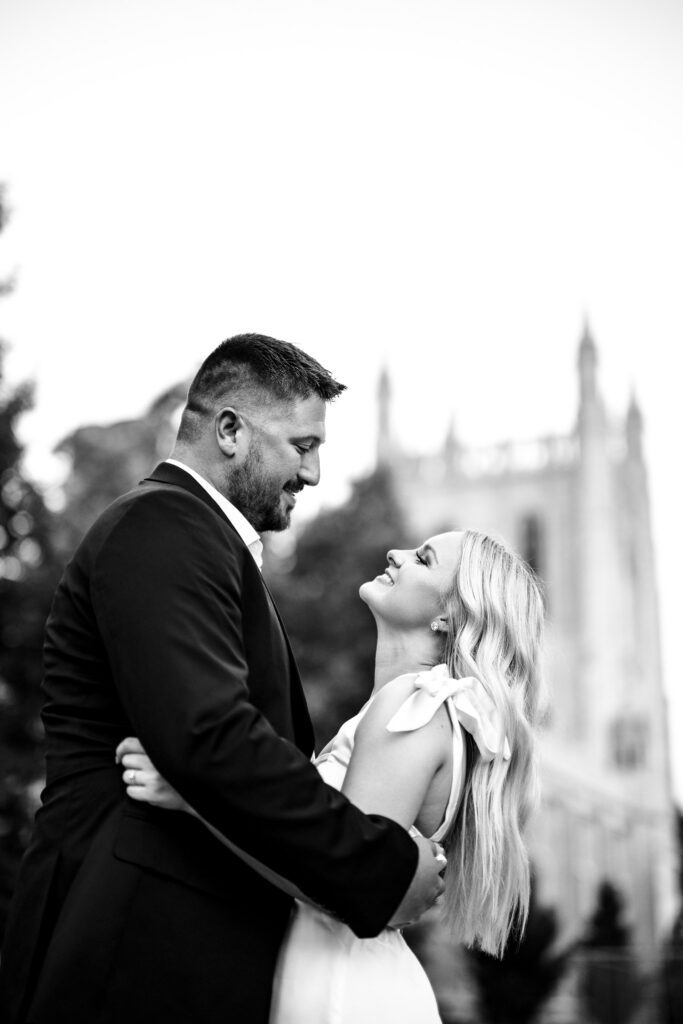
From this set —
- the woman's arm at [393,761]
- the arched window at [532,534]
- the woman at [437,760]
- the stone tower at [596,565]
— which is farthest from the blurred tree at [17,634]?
the arched window at [532,534]

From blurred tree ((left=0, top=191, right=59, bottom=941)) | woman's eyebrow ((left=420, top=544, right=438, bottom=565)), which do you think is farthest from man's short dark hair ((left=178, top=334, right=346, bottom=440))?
blurred tree ((left=0, top=191, right=59, bottom=941))

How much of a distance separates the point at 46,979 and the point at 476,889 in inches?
44.2

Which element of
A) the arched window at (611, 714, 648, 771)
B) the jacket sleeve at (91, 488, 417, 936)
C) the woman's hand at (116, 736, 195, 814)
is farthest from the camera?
the arched window at (611, 714, 648, 771)

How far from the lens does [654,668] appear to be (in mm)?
55688

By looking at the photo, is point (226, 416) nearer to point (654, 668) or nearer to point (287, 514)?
point (287, 514)

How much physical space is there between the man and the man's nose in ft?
0.81

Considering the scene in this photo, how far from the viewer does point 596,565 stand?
2151 inches

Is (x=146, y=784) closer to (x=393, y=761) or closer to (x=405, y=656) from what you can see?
(x=393, y=761)

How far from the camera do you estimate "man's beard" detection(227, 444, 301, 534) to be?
8.61 feet

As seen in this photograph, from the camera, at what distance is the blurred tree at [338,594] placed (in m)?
23.2

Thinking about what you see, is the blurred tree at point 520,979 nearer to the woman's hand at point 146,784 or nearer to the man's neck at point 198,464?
the man's neck at point 198,464

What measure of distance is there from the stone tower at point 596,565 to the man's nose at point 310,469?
41588 millimetres

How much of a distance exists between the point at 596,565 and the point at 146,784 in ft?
177

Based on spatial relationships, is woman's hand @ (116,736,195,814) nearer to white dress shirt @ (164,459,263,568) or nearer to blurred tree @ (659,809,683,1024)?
white dress shirt @ (164,459,263,568)
